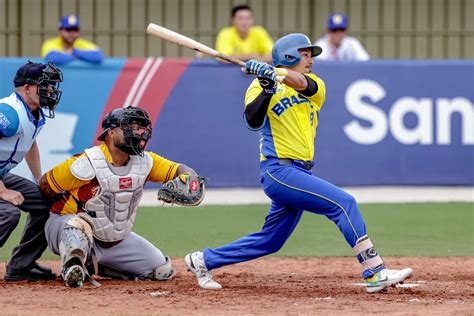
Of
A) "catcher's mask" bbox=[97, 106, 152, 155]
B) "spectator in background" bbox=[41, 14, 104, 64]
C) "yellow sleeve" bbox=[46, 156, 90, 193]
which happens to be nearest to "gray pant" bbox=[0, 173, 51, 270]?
"yellow sleeve" bbox=[46, 156, 90, 193]

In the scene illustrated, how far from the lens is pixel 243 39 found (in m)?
15.4

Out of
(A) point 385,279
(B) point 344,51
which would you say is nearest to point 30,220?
(A) point 385,279

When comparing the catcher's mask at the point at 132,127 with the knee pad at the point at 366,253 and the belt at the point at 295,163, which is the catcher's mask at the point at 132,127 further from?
the knee pad at the point at 366,253

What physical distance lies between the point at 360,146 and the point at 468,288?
6.75 m

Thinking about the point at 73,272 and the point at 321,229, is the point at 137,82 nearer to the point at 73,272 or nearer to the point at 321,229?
the point at 321,229

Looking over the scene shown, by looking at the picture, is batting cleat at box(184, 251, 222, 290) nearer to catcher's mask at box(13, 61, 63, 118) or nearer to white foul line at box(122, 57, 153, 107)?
catcher's mask at box(13, 61, 63, 118)

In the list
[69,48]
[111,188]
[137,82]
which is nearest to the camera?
[111,188]

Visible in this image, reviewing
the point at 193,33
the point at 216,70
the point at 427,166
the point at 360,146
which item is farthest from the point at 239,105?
the point at 193,33

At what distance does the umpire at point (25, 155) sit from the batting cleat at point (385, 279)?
247 centimetres

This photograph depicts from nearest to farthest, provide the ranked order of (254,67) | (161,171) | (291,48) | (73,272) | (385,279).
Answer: (254,67) → (385,279) → (73,272) → (291,48) → (161,171)

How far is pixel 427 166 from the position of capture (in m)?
14.8

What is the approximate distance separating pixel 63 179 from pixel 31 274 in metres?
0.85

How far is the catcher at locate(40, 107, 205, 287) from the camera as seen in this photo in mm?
7828

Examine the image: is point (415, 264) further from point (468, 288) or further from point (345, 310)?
point (345, 310)
